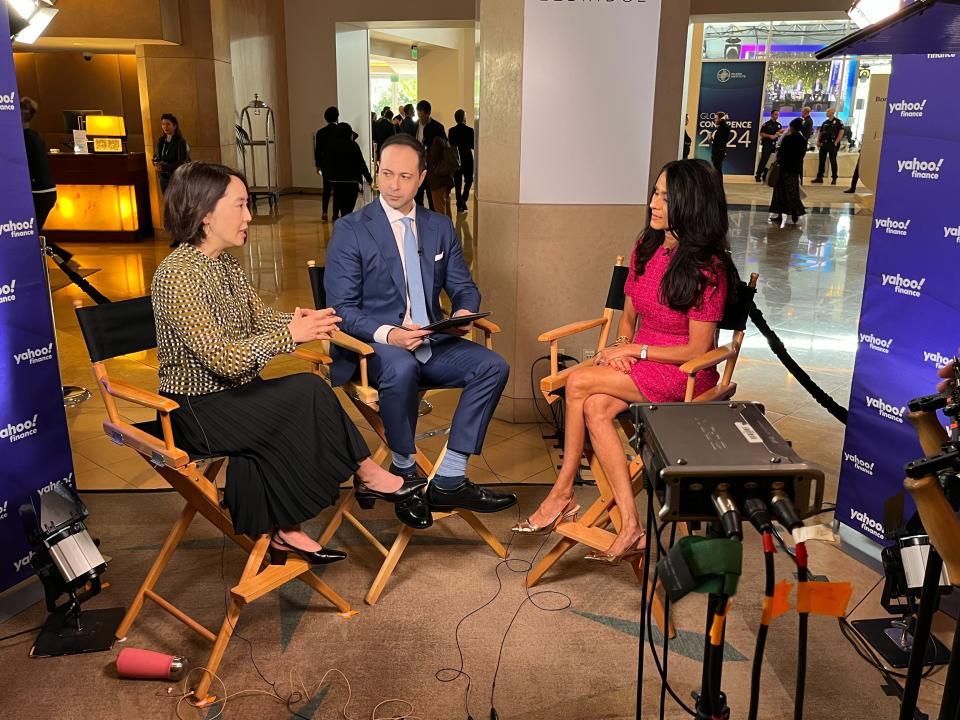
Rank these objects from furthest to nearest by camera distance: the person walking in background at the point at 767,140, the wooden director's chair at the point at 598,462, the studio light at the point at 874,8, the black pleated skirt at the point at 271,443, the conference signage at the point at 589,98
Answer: the person walking in background at the point at 767,140 → the conference signage at the point at 589,98 → the studio light at the point at 874,8 → the wooden director's chair at the point at 598,462 → the black pleated skirt at the point at 271,443

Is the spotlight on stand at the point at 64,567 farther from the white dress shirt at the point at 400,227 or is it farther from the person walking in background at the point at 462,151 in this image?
the person walking in background at the point at 462,151

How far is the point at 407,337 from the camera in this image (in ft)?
10.5

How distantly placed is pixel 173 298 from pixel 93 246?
876 centimetres

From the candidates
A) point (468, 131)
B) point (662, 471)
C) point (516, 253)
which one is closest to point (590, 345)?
point (516, 253)

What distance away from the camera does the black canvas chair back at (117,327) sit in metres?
2.68

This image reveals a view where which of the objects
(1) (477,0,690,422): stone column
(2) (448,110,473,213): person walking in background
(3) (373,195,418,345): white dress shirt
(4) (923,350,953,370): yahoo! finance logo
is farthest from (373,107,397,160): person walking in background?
(4) (923,350,953,370): yahoo! finance logo

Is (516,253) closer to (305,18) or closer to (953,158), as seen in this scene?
(953,158)

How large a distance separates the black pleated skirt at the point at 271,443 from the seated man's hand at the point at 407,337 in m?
0.48

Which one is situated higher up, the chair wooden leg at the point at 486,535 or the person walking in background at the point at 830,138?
the person walking in background at the point at 830,138

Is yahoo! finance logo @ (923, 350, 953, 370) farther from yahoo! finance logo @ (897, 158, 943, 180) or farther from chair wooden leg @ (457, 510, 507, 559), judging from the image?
chair wooden leg @ (457, 510, 507, 559)

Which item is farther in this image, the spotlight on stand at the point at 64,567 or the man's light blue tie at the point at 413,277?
the man's light blue tie at the point at 413,277

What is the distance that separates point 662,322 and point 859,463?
91 cm

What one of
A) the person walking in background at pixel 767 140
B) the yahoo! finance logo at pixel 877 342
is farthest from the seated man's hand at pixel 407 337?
the person walking in background at pixel 767 140

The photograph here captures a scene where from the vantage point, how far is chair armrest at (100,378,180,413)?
2461 mm
